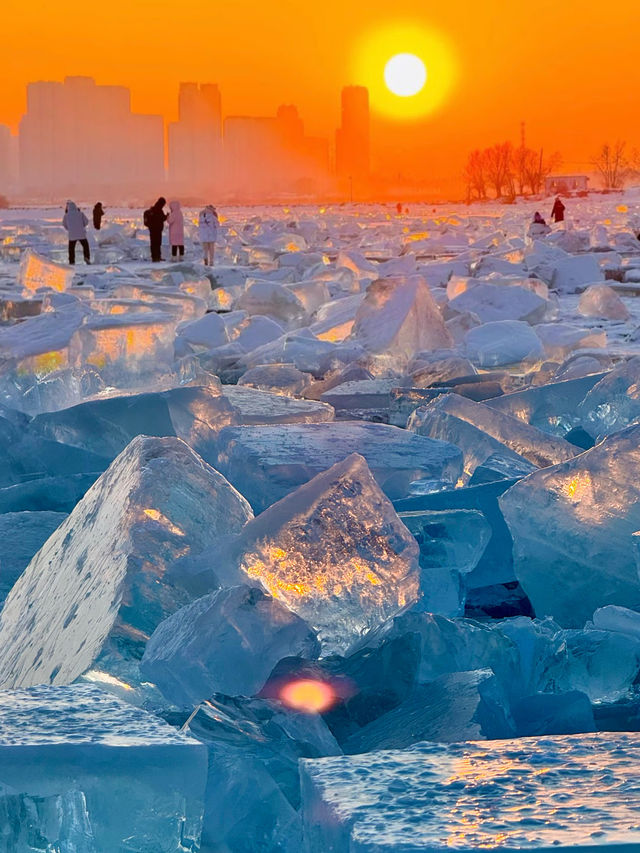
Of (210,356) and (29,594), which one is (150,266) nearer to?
(210,356)

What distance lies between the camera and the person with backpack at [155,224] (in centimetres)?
1545

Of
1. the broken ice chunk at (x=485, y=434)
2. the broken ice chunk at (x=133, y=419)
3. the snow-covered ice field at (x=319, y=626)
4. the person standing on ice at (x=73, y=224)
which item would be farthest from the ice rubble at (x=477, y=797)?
the person standing on ice at (x=73, y=224)

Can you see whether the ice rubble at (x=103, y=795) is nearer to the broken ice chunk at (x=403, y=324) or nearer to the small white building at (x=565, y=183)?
the broken ice chunk at (x=403, y=324)

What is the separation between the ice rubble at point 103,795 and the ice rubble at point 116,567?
1.38 ft

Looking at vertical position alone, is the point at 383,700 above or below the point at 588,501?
below

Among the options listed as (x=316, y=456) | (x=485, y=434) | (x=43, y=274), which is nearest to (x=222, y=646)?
(x=316, y=456)

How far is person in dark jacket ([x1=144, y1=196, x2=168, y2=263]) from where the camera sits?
15.5 meters

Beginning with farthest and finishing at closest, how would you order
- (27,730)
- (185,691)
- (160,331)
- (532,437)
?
(160,331) < (532,437) < (185,691) < (27,730)

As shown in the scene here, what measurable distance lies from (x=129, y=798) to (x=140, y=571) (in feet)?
2.20

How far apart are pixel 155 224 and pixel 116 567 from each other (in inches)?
562

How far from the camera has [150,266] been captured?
14969 millimetres

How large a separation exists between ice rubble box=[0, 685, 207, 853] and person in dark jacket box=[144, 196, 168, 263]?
14.5 m

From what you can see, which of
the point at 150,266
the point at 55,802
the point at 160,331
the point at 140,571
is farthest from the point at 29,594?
the point at 150,266

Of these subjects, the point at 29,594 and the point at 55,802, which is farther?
the point at 29,594
